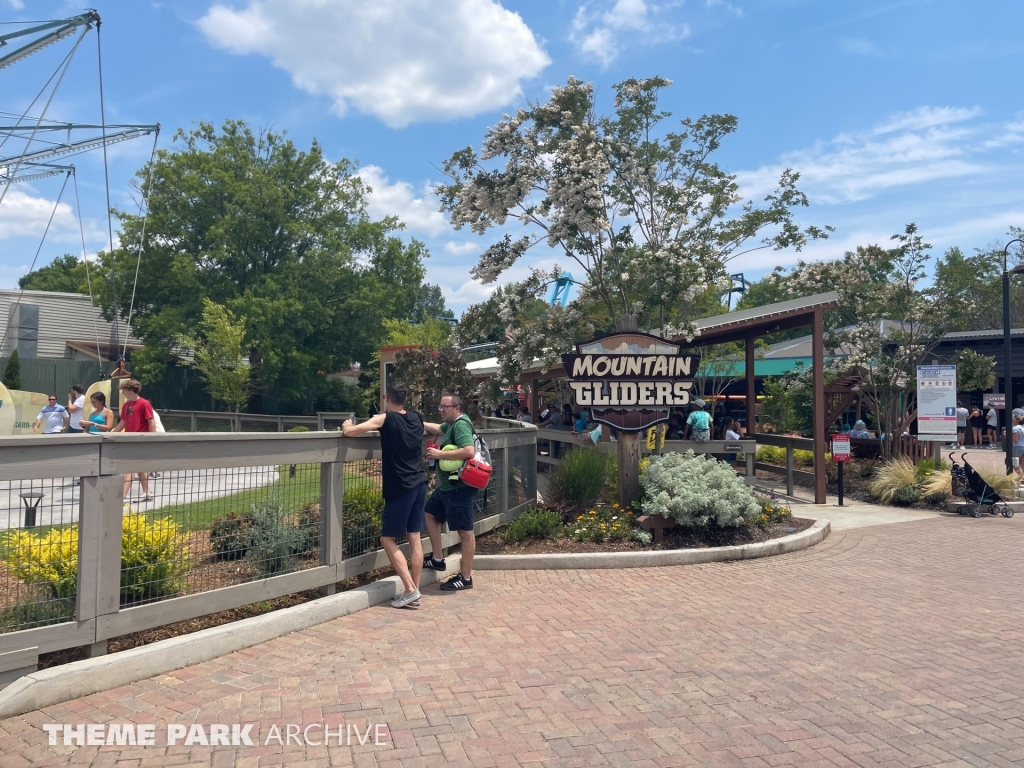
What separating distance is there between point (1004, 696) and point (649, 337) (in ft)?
20.5

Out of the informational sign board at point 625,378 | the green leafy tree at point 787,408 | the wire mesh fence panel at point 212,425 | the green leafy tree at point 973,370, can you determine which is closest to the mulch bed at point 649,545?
the informational sign board at point 625,378

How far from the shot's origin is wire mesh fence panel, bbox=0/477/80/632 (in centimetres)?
441

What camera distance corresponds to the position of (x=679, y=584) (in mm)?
7750

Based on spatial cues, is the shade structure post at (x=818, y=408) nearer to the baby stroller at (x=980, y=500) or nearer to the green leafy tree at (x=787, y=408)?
the baby stroller at (x=980, y=500)

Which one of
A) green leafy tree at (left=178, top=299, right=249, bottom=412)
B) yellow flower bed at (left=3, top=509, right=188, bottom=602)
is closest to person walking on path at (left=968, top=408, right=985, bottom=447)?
green leafy tree at (left=178, top=299, right=249, bottom=412)

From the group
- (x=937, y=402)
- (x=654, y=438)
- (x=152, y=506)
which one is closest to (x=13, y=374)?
(x=654, y=438)

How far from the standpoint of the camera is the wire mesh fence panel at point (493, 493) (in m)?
8.95

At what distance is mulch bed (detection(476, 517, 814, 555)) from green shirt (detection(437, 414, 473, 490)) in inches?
66.0

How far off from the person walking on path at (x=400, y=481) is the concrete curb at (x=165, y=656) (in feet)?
1.09

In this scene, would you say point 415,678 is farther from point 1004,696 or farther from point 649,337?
point 649,337

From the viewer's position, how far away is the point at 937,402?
1469cm

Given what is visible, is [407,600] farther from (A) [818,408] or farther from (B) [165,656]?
(A) [818,408]

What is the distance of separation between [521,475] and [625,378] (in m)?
1.85

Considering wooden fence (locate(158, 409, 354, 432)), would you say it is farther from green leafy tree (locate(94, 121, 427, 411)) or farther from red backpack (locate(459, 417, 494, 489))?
red backpack (locate(459, 417, 494, 489))
